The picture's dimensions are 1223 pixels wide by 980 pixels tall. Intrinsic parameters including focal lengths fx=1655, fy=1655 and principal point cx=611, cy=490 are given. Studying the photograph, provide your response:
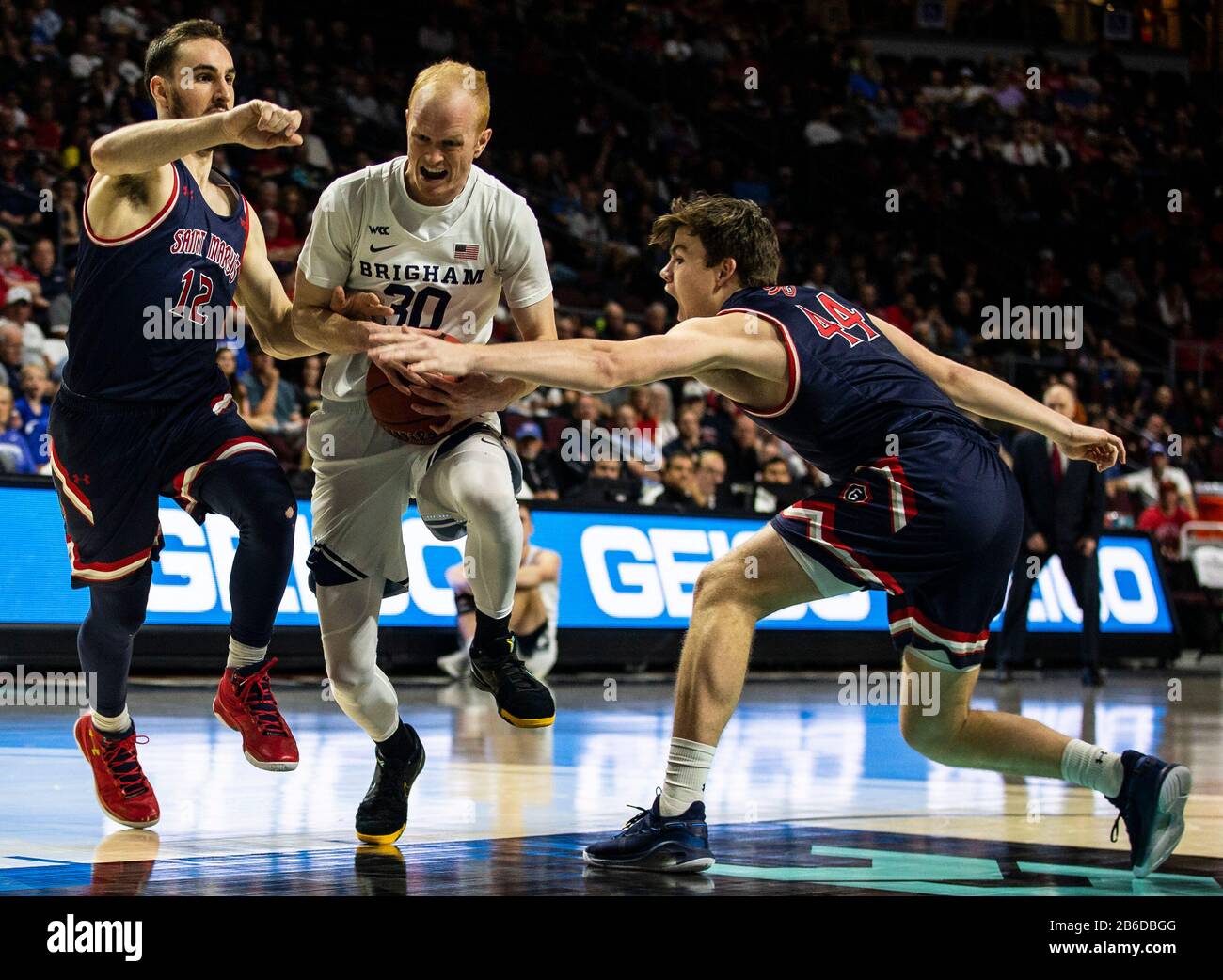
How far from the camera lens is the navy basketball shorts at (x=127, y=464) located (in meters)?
5.11

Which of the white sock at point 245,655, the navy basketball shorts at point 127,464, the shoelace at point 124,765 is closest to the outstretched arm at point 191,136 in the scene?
the navy basketball shorts at point 127,464

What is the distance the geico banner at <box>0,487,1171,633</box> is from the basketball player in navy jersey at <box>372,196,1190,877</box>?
12.8 feet

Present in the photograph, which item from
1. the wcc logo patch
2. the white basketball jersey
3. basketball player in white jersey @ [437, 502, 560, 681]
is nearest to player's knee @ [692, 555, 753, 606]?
the wcc logo patch

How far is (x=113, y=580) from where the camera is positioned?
520cm

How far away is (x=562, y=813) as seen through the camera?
5.80m

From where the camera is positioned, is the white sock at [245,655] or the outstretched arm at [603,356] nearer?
the outstretched arm at [603,356]

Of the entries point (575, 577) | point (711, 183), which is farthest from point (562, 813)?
point (711, 183)

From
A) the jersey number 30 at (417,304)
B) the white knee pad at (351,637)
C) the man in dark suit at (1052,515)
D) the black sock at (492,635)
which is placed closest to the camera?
the jersey number 30 at (417,304)

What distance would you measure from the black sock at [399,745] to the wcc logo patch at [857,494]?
5.46ft

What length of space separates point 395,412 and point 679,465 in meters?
8.37

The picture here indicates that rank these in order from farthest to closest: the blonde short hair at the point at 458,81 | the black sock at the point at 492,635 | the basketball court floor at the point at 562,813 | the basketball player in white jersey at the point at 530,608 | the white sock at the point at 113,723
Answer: the basketball player in white jersey at the point at 530,608
the white sock at the point at 113,723
the black sock at the point at 492,635
the blonde short hair at the point at 458,81
the basketball court floor at the point at 562,813

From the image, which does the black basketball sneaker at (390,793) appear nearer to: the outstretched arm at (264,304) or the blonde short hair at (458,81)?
the outstretched arm at (264,304)
